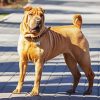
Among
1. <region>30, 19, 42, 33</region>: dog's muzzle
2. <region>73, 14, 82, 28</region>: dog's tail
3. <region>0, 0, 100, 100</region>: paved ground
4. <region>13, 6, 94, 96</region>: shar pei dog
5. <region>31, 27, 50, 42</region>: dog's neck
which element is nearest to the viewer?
<region>30, 19, 42, 33</region>: dog's muzzle

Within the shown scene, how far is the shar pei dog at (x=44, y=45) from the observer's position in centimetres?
873

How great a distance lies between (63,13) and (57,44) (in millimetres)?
21874

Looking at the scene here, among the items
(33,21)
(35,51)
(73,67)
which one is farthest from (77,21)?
(33,21)

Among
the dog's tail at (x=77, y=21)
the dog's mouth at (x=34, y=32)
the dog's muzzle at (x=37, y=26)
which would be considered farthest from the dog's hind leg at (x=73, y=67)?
the dog's muzzle at (x=37, y=26)

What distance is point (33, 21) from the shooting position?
8.59 metres

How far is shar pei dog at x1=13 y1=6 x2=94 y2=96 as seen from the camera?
8727mm

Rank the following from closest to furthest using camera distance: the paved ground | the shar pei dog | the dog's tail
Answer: the shar pei dog, the paved ground, the dog's tail

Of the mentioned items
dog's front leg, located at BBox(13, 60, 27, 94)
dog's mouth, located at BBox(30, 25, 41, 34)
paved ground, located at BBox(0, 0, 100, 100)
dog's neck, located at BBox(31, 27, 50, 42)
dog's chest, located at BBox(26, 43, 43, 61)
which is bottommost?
paved ground, located at BBox(0, 0, 100, 100)

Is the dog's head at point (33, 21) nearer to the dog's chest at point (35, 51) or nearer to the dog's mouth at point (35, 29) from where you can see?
the dog's mouth at point (35, 29)

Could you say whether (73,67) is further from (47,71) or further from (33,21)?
(47,71)

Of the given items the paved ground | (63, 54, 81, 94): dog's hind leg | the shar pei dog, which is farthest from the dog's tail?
the paved ground

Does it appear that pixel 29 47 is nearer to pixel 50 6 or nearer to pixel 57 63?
pixel 57 63

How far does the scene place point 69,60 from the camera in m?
9.58

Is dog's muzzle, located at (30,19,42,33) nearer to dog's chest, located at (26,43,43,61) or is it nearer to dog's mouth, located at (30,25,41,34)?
dog's mouth, located at (30,25,41,34)
